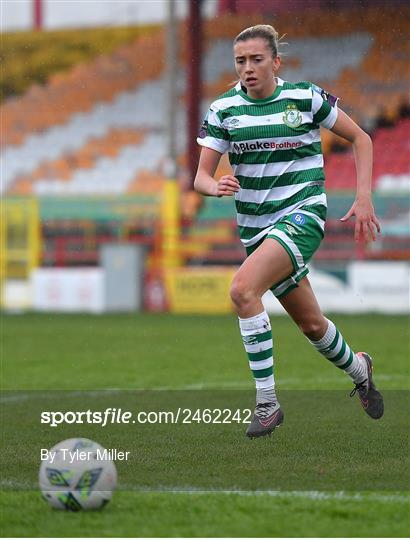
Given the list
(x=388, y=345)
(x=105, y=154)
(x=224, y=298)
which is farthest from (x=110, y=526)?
(x=105, y=154)

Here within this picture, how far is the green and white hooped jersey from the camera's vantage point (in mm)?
5906

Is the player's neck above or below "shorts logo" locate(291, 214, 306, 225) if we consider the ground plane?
above

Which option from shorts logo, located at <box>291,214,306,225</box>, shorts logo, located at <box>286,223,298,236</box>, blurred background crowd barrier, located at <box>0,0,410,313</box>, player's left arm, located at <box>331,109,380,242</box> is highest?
player's left arm, located at <box>331,109,380,242</box>

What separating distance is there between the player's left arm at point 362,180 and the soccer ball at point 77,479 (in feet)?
7.12

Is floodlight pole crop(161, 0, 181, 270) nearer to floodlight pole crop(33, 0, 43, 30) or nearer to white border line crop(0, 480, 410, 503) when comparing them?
floodlight pole crop(33, 0, 43, 30)

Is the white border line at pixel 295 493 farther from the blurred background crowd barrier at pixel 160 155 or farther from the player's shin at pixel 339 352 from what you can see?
the blurred background crowd barrier at pixel 160 155

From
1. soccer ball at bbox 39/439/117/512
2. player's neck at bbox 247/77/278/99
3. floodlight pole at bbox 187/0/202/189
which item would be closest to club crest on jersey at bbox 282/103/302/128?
player's neck at bbox 247/77/278/99

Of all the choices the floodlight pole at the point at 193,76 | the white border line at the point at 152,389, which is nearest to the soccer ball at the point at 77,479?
the white border line at the point at 152,389

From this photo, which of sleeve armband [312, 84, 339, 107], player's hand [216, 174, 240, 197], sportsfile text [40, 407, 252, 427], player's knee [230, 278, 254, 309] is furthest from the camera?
sportsfile text [40, 407, 252, 427]

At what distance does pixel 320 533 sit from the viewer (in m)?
3.61

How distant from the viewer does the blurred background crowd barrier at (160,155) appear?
1819 cm

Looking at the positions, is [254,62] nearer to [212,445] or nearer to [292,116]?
[292,116]

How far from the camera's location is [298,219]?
232 inches

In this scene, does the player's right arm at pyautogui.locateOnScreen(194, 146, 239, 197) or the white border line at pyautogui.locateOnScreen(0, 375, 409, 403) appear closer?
the player's right arm at pyautogui.locateOnScreen(194, 146, 239, 197)
